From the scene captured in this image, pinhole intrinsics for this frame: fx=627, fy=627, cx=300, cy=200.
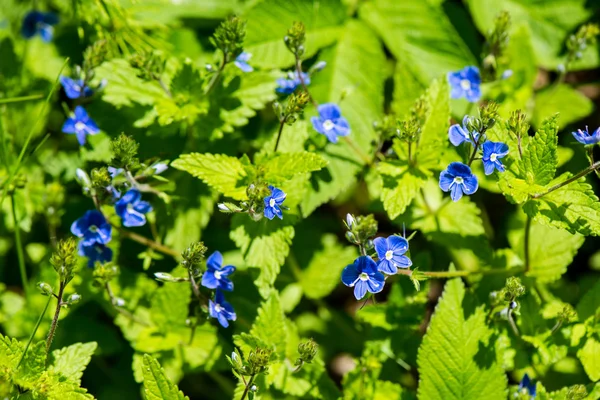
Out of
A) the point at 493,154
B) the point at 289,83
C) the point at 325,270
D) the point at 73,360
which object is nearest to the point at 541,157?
the point at 493,154

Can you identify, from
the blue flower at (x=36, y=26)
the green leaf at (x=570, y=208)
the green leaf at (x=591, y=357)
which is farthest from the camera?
the blue flower at (x=36, y=26)

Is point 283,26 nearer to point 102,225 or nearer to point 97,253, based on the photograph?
point 102,225

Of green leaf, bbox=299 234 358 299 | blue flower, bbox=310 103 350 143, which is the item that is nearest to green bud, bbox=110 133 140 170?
blue flower, bbox=310 103 350 143

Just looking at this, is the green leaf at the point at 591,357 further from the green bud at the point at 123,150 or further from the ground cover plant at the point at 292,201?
the green bud at the point at 123,150

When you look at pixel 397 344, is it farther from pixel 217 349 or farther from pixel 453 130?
pixel 453 130

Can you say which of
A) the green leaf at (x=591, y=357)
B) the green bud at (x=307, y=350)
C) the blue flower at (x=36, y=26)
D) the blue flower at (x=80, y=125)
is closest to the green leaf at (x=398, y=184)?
the green bud at (x=307, y=350)
